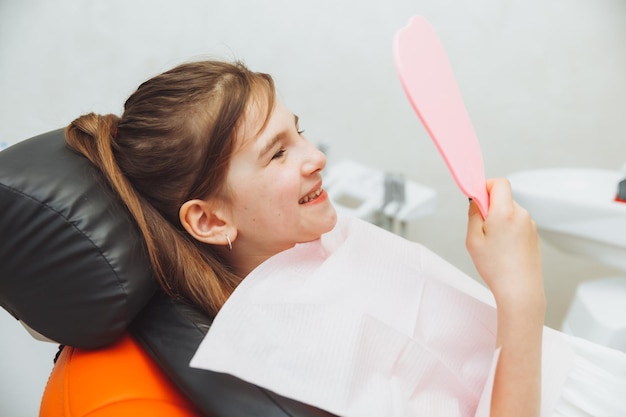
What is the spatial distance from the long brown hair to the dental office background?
26.9 inches

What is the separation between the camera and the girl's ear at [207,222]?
81 centimetres

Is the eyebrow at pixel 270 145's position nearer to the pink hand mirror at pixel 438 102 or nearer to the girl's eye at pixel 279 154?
the girl's eye at pixel 279 154

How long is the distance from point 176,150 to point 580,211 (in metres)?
0.98

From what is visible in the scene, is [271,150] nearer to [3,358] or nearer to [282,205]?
[282,205]

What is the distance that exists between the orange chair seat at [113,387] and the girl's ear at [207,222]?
19 cm

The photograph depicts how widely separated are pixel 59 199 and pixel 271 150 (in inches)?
12.5

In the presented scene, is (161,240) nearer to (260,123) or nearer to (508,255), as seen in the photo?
(260,123)

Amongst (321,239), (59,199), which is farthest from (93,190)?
(321,239)

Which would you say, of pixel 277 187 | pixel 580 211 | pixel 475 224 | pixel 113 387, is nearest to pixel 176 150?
pixel 277 187

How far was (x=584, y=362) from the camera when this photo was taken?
81cm

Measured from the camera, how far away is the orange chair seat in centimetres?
65

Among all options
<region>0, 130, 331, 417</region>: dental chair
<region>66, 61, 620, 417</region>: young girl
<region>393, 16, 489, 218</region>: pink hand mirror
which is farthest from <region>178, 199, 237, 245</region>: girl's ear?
<region>393, 16, 489, 218</region>: pink hand mirror

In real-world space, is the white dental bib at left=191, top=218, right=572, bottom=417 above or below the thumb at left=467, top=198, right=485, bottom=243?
below

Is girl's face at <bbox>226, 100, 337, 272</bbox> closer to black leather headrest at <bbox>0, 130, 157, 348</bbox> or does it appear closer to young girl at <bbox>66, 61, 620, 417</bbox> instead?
young girl at <bbox>66, 61, 620, 417</bbox>
